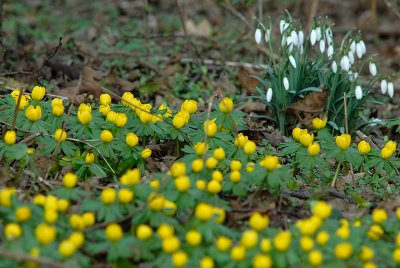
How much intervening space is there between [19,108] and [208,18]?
4.39m

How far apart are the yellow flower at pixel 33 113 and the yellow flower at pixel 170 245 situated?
1.23m

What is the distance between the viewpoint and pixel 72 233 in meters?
2.71

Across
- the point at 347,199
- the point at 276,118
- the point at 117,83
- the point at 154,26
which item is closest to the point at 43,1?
the point at 154,26

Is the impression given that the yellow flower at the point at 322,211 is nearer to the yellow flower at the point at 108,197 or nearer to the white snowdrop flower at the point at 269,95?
the yellow flower at the point at 108,197

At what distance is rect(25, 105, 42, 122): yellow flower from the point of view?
11.3ft

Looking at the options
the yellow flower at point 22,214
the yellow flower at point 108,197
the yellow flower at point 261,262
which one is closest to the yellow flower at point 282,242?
the yellow flower at point 261,262

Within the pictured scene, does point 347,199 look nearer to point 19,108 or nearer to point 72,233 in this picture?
point 72,233

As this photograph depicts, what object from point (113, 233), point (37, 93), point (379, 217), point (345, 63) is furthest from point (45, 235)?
point (345, 63)

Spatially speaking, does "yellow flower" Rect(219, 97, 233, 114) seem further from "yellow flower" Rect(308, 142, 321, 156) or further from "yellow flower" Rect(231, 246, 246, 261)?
"yellow flower" Rect(231, 246, 246, 261)

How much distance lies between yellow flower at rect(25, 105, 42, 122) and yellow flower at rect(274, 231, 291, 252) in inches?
60.2

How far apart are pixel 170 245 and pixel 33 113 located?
4.18 feet

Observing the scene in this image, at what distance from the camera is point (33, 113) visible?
3.43 metres

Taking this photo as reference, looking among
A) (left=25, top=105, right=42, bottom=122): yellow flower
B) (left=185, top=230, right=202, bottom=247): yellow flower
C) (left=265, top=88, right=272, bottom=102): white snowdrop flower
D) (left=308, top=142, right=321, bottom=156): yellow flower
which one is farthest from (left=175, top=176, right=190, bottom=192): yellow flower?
(left=265, top=88, right=272, bottom=102): white snowdrop flower

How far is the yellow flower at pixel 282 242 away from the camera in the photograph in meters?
2.55
